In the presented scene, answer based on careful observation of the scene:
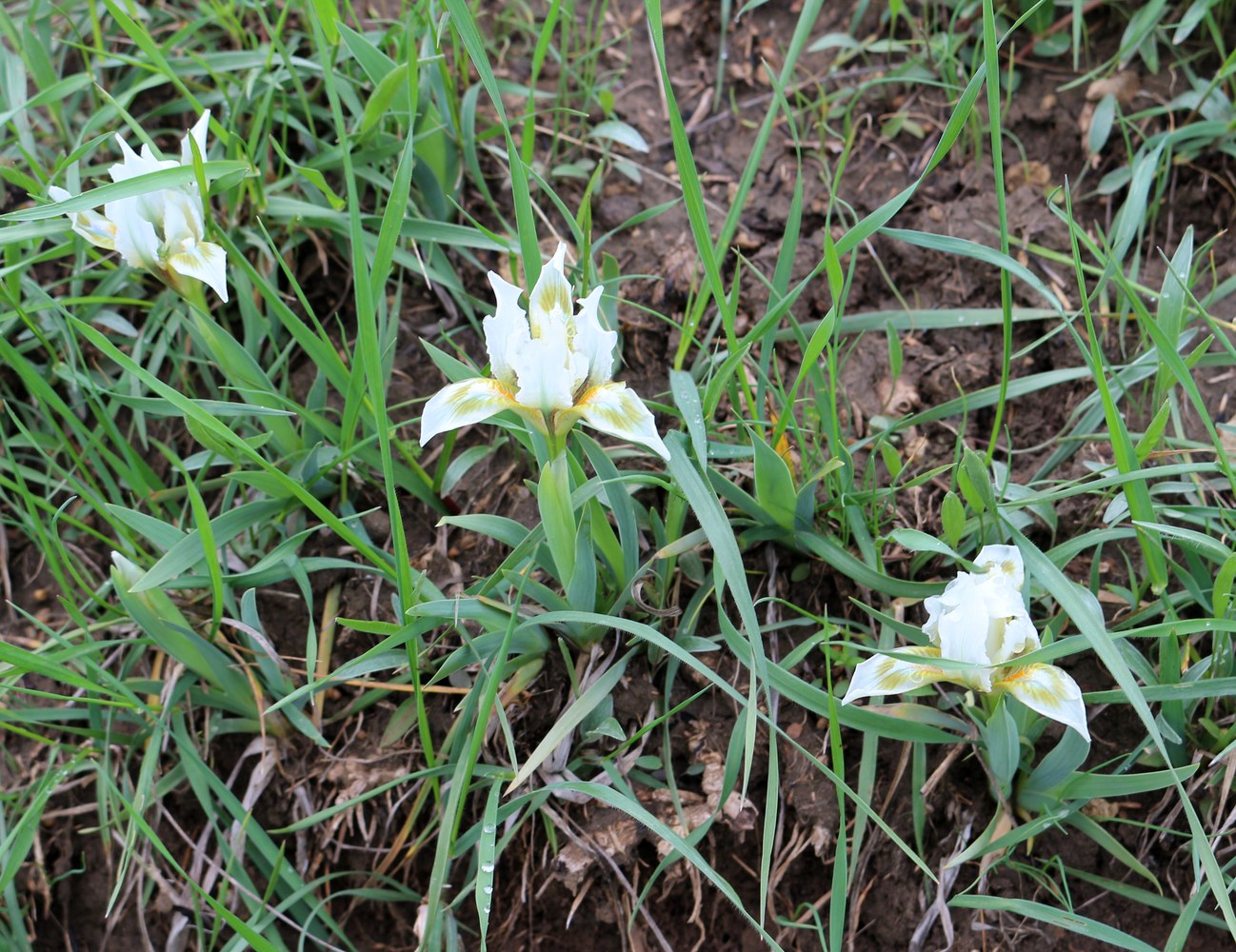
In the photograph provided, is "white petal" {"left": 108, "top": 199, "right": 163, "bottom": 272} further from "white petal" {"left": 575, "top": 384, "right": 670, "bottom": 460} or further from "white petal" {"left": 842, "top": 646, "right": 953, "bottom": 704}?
"white petal" {"left": 842, "top": 646, "right": 953, "bottom": 704}

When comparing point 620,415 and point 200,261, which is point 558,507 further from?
point 200,261

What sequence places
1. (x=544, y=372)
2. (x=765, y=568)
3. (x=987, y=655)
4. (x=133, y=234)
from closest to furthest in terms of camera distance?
(x=544, y=372), (x=987, y=655), (x=133, y=234), (x=765, y=568)

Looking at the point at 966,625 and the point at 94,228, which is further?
the point at 94,228

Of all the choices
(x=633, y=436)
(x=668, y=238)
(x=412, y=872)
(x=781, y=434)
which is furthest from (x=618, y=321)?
(x=412, y=872)

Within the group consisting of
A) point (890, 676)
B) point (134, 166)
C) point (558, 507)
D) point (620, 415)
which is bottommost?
point (890, 676)

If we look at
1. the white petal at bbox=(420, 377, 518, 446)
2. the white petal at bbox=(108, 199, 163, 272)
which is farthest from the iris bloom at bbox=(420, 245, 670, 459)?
the white petal at bbox=(108, 199, 163, 272)

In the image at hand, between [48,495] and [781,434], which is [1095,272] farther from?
[48,495]

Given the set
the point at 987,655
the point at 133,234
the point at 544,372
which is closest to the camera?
the point at 544,372

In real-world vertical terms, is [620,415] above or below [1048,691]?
above

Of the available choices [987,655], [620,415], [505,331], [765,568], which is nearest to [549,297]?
[505,331]

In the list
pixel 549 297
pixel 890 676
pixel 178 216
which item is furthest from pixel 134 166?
pixel 890 676
